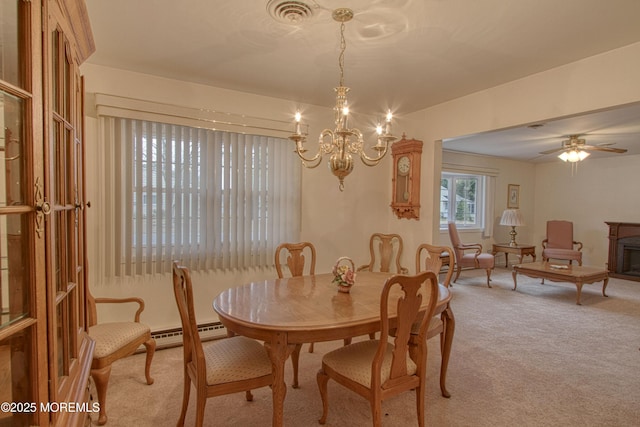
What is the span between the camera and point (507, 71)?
2945 mm

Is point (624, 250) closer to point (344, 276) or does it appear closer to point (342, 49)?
point (344, 276)

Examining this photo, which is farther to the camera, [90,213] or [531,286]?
[531,286]

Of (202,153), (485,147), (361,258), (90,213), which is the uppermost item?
(485,147)

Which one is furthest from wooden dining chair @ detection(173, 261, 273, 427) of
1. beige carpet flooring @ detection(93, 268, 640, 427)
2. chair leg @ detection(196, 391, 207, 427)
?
beige carpet flooring @ detection(93, 268, 640, 427)

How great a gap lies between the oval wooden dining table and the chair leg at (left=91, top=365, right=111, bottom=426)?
0.77m

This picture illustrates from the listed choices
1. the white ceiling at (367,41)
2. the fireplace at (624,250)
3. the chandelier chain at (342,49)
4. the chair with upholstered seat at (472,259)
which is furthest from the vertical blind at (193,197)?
the fireplace at (624,250)

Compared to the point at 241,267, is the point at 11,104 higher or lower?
higher

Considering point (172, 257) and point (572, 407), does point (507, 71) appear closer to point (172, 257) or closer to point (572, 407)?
point (572, 407)

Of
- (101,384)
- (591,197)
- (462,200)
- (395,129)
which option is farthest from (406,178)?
(591,197)

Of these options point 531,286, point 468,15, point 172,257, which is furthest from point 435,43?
point 531,286

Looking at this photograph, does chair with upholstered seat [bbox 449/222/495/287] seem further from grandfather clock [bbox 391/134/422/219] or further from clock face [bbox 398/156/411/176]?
clock face [bbox 398/156/411/176]

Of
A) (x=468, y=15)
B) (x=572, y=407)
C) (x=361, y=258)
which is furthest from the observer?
(x=361, y=258)

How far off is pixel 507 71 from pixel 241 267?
3119 millimetres

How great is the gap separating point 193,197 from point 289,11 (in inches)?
78.2
